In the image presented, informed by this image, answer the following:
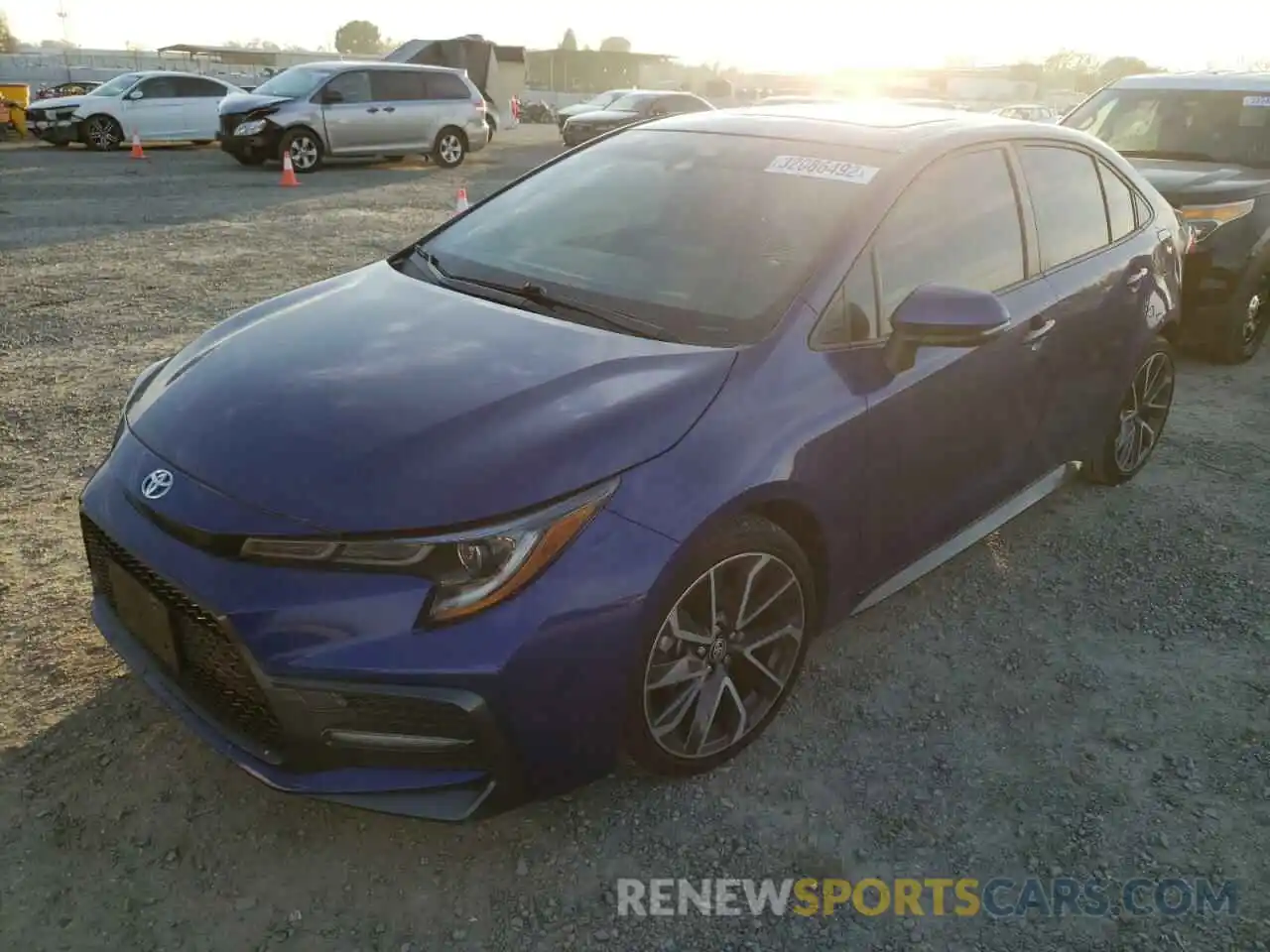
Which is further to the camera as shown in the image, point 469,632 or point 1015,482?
point 1015,482

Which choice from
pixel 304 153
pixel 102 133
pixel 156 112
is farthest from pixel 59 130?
pixel 304 153

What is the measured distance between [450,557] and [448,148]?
17125 mm

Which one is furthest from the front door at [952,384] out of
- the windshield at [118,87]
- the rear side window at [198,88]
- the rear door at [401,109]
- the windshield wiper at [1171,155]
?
the rear side window at [198,88]

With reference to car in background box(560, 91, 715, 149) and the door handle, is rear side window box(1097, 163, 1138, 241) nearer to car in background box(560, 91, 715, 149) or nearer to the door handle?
the door handle

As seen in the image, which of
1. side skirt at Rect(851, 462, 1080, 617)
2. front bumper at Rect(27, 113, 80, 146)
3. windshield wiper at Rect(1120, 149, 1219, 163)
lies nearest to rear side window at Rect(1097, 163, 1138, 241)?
side skirt at Rect(851, 462, 1080, 617)

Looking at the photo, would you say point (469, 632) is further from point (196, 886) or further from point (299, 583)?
point (196, 886)

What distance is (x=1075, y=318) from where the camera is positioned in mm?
3742

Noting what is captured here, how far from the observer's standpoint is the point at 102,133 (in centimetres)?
1861

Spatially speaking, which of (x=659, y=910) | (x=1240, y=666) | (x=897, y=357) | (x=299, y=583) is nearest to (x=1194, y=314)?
(x=1240, y=666)

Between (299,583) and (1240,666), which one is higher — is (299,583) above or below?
above

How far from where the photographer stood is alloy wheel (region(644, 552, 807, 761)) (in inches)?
99.0

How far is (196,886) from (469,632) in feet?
3.13

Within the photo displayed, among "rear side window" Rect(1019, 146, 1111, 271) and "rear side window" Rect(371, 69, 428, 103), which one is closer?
"rear side window" Rect(1019, 146, 1111, 271)

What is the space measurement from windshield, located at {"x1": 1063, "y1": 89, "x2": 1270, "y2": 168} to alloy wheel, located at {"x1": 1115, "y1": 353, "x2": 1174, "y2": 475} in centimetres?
319
